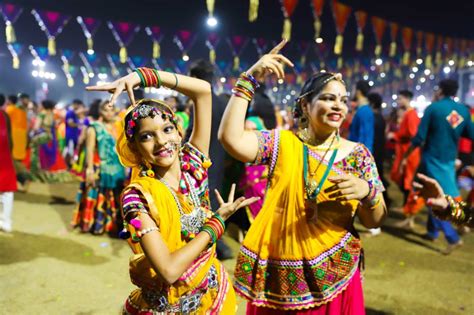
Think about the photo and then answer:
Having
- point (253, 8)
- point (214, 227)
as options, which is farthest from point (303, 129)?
point (253, 8)

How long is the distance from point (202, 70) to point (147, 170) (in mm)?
2296

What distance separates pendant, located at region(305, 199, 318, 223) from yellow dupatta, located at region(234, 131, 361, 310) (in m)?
0.01

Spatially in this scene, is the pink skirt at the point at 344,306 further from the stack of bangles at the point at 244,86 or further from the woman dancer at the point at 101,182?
the woman dancer at the point at 101,182

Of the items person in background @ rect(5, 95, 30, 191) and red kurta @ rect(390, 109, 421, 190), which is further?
person in background @ rect(5, 95, 30, 191)

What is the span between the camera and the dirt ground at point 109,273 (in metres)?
3.55

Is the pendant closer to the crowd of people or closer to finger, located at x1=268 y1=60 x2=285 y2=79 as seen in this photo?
the crowd of people

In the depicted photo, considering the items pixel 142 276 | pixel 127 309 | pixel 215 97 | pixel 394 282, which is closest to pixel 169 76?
pixel 142 276

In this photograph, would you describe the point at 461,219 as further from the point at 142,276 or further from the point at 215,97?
the point at 215,97

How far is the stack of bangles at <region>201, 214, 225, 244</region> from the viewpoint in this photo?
159cm

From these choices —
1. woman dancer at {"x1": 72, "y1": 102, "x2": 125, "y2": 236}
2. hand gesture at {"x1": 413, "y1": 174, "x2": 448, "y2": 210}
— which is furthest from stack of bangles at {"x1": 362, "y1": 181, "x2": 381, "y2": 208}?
woman dancer at {"x1": 72, "y1": 102, "x2": 125, "y2": 236}

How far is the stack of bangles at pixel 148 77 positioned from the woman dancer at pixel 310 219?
18.8 inches

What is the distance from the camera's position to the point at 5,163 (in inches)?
209

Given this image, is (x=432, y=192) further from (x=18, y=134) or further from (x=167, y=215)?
(x=18, y=134)

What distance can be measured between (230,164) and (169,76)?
384 cm
